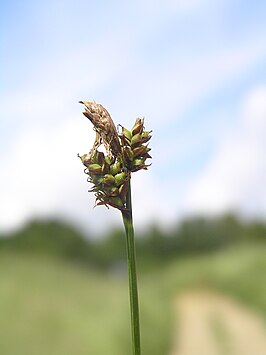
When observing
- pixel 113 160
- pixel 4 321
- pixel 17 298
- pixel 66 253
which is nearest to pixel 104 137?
pixel 113 160

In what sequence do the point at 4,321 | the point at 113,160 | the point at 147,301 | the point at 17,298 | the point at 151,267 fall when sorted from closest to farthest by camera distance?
the point at 113,160
the point at 4,321
the point at 17,298
the point at 147,301
the point at 151,267

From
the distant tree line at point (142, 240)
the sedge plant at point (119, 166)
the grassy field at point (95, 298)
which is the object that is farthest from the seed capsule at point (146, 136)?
the distant tree line at point (142, 240)

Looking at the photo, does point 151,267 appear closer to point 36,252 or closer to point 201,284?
point 201,284

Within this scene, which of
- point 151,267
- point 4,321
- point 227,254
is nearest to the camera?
point 4,321

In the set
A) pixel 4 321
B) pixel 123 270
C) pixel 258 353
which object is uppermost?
pixel 123 270

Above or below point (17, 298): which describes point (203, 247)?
above

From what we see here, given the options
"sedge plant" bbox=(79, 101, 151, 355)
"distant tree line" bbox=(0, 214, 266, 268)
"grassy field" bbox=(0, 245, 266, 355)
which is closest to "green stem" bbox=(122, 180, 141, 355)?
"sedge plant" bbox=(79, 101, 151, 355)

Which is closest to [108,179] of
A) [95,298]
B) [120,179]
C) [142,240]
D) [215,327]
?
[120,179]

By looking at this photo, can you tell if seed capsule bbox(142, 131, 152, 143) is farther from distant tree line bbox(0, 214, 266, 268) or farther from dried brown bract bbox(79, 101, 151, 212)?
distant tree line bbox(0, 214, 266, 268)
